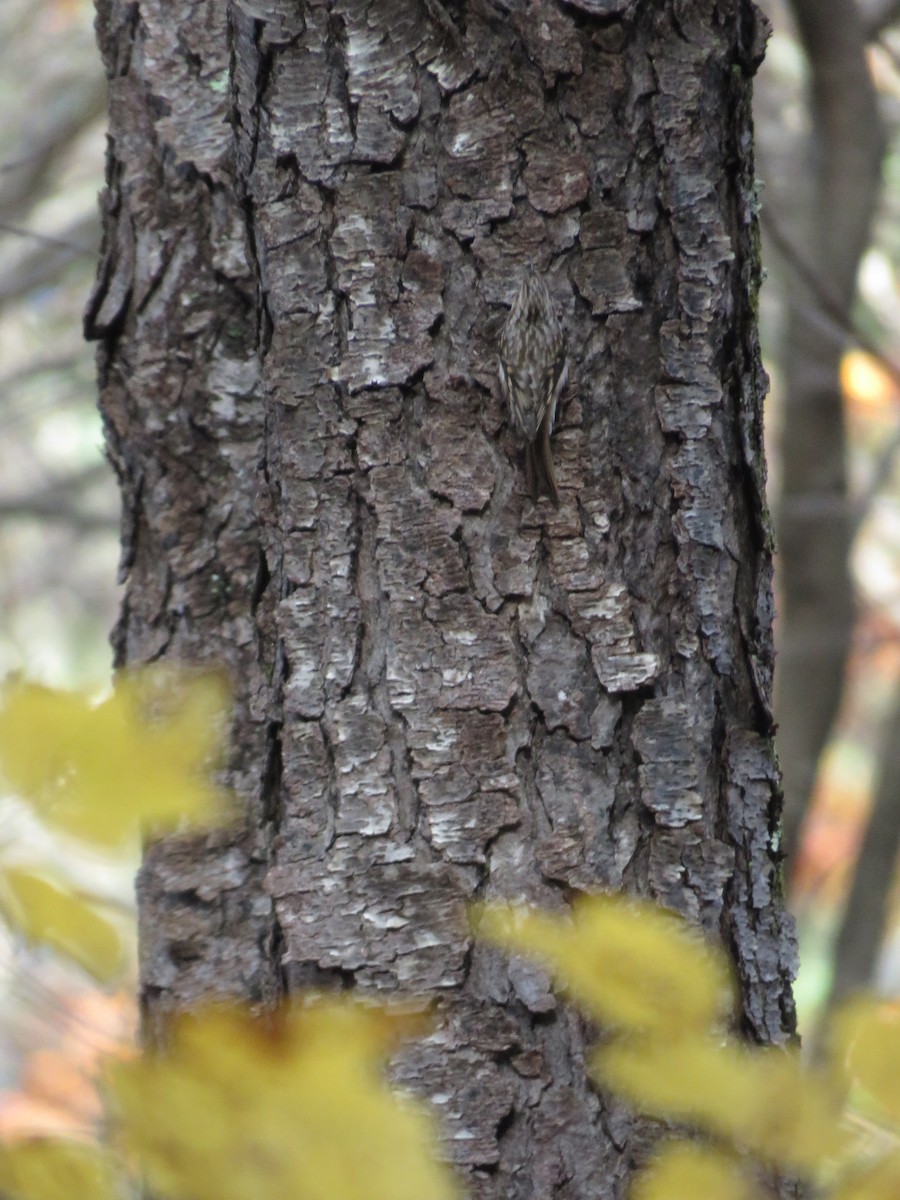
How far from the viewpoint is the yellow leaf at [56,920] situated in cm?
103

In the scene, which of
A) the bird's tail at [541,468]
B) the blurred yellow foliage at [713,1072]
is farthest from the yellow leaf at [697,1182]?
the bird's tail at [541,468]

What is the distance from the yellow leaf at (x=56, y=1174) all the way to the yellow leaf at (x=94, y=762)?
296 millimetres

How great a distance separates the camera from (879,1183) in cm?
98

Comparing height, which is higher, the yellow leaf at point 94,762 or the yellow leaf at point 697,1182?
the yellow leaf at point 94,762

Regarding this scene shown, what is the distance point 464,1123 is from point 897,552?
7965mm

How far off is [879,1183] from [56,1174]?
70cm

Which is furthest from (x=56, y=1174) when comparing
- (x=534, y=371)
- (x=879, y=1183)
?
(x=534, y=371)

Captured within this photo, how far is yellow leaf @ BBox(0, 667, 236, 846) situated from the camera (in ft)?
3.19

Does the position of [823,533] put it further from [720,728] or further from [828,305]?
[720,728]

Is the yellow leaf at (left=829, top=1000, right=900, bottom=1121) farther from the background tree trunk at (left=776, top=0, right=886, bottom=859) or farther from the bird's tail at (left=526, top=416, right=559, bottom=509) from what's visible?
the background tree trunk at (left=776, top=0, right=886, bottom=859)

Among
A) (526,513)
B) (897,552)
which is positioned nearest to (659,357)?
(526,513)

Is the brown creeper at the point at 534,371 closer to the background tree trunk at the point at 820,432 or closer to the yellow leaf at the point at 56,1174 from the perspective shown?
the yellow leaf at the point at 56,1174

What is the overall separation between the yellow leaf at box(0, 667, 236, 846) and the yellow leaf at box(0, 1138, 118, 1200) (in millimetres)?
296

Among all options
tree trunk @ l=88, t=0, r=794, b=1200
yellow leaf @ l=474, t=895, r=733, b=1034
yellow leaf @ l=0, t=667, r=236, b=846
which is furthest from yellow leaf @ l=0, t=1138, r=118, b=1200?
tree trunk @ l=88, t=0, r=794, b=1200
